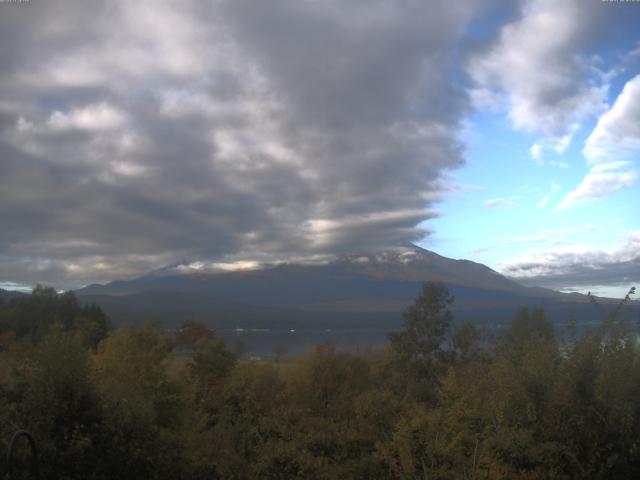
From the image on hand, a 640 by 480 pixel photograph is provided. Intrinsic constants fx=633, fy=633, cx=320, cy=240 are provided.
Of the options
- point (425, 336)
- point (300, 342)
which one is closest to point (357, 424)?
point (425, 336)

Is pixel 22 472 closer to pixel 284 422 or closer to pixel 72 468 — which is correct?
pixel 72 468

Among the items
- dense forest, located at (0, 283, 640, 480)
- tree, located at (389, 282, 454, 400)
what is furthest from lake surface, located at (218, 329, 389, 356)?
dense forest, located at (0, 283, 640, 480)

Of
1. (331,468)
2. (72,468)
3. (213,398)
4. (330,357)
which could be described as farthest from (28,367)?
(330,357)

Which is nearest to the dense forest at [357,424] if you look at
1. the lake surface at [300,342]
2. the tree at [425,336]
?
the tree at [425,336]

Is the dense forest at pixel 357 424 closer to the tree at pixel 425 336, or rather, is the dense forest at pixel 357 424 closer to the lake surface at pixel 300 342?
the tree at pixel 425 336

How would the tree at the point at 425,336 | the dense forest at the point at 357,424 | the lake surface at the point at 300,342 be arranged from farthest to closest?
the lake surface at the point at 300,342
the tree at the point at 425,336
the dense forest at the point at 357,424

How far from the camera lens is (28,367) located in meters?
12.1

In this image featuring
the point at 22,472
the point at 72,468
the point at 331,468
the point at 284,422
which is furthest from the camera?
the point at 284,422

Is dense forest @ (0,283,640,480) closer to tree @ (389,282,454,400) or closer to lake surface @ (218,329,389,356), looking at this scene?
tree @ (389,282,454,400)

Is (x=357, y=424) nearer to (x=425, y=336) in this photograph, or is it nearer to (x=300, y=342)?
(x=425, y=336)

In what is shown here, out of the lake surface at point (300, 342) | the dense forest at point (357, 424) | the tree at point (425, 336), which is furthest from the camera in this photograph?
the lake surface at point (300, 342)

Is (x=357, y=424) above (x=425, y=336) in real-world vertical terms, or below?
below

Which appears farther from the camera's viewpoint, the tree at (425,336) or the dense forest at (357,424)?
the tree at (425,336)

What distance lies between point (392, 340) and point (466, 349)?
5177 mm
